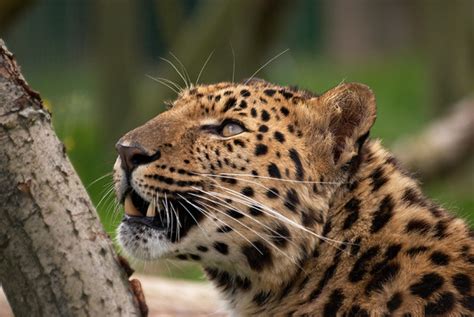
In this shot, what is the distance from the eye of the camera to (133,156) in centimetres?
535

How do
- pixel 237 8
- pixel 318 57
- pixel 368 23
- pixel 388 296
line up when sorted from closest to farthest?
pixel 388 296
pixel 237 8
pixel 318 57
pixel 368 23

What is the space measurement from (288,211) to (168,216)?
0.59 meters

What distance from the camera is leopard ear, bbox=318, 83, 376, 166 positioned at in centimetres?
551

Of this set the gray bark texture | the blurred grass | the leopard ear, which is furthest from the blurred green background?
the gray bark texture

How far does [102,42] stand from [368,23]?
15.3 m

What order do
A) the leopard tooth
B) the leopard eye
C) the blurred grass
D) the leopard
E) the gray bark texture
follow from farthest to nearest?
1. the blurred grass
2. the leopard eye
3. the leopard tooth
4. the leopard
5. the gray bark texture

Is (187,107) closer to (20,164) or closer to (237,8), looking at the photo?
(20,164)

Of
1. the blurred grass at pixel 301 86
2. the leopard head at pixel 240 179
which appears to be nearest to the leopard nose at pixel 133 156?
the leopard head at pixel 240 179

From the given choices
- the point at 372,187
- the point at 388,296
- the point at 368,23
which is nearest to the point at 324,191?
the point at 372,187

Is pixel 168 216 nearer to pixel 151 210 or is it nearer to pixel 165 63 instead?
pixel 151 210

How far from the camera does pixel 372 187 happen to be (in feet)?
18.1

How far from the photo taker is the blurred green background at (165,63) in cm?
1325

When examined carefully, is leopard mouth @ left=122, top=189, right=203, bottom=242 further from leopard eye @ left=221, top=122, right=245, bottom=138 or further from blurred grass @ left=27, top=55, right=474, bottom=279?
blurred grass @ left=27, top=55, right=474, bottom=279

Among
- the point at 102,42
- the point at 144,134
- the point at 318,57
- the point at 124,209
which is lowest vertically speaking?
the point at 124,209
